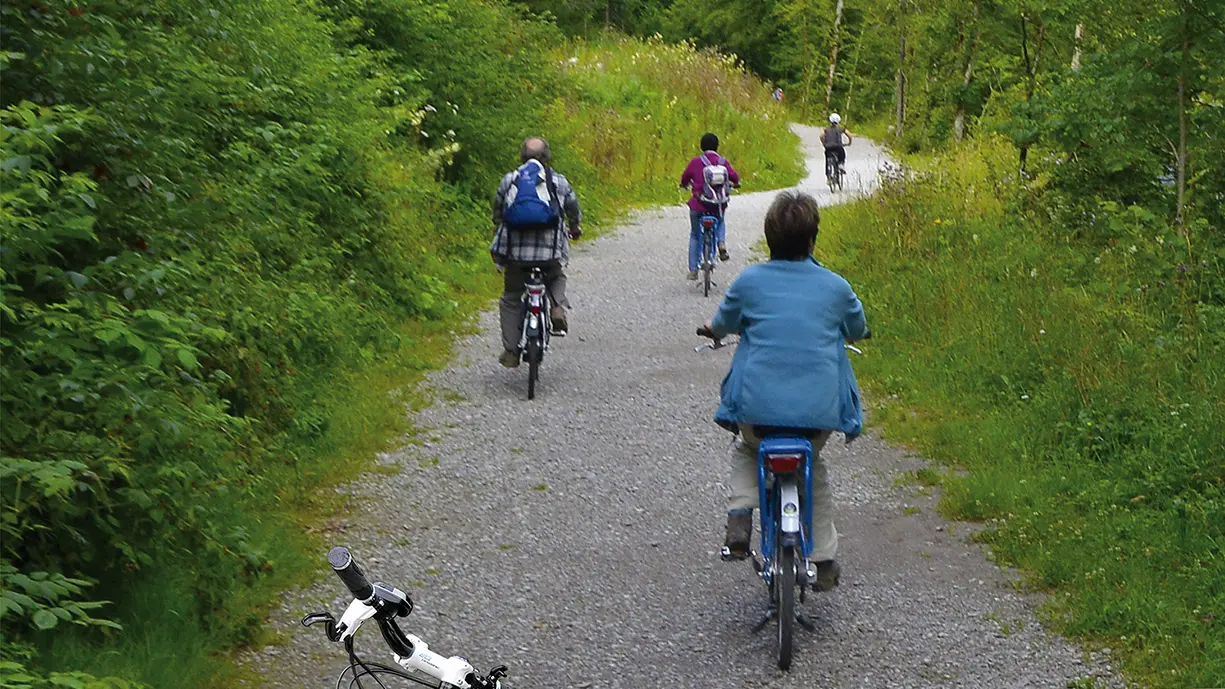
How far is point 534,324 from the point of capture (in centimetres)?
1020

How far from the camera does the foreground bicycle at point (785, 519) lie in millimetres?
5207

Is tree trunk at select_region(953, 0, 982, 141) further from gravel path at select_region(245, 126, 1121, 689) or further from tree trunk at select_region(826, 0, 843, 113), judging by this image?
gravel path at select_region(245, 126, 1121, 689)

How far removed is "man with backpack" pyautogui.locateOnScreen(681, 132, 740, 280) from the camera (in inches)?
598

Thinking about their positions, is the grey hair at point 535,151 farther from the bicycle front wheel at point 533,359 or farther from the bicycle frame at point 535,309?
the bicycle front wheel at point 533,359

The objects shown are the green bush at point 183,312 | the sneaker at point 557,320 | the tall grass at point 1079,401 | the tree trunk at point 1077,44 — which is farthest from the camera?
the tree trunk at point 1077,44

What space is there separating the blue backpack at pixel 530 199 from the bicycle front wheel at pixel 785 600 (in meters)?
5.11

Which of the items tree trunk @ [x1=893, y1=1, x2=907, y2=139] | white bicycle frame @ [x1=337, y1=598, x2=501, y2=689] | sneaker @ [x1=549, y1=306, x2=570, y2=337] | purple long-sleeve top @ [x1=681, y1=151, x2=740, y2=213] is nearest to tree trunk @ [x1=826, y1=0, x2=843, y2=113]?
tree trunk @ [x1=893, y1=1, x2=907, y2=139]

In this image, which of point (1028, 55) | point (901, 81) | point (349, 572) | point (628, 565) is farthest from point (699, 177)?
point (901, 81)

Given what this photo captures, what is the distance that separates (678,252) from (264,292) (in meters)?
10.9

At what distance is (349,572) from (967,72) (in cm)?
3401

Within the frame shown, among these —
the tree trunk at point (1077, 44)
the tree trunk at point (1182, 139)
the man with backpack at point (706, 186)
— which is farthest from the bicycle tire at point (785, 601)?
the tree trunk at point (1077, 44)

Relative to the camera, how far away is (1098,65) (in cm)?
1208

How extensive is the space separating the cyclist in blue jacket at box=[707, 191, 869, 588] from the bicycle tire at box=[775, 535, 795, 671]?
292 millimetres

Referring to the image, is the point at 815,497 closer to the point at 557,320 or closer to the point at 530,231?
the point at 530,231
